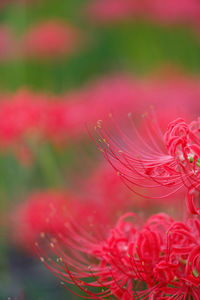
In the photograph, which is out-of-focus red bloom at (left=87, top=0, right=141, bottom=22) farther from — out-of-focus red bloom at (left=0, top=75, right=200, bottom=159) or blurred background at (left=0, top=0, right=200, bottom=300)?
out-of-focus red bloom at (left=0, top=75, right=200, bottom=159)

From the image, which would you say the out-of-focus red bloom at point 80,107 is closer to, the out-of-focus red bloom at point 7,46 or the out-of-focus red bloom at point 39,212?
the out-of-focus red bloom at point 39,212

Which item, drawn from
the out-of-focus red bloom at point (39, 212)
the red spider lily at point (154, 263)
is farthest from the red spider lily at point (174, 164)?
the out-of-focus red bloom at point (39, 212)

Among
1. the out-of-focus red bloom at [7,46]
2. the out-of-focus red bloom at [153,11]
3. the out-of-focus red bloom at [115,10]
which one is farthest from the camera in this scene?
the out-of-focus red bloom at [115,10]

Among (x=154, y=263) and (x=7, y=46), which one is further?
(x=7, y=46)

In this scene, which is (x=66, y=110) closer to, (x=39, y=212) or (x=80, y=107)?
(x=80, y=107)

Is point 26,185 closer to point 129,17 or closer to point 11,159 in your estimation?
A: point 11,159

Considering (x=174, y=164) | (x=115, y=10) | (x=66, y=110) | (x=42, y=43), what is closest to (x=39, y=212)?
(x=66, y=110)
